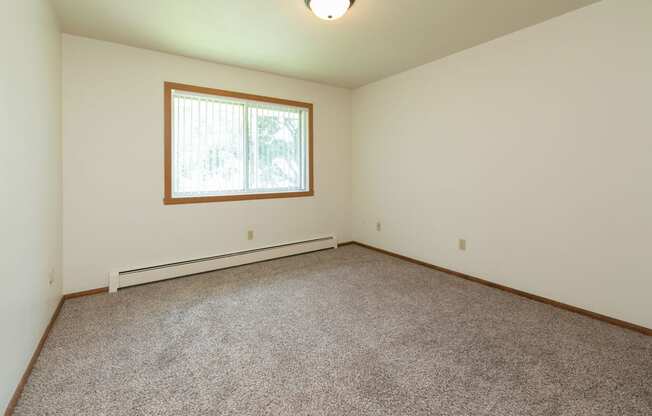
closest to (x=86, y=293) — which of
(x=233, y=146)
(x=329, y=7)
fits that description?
(x=233, y=146)

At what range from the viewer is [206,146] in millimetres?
3713

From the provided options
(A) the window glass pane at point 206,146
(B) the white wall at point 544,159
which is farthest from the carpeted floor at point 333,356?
(A) the window glass pane at point 206,146

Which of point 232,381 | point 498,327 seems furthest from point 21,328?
point 498,327

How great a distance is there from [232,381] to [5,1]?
2.20 meters

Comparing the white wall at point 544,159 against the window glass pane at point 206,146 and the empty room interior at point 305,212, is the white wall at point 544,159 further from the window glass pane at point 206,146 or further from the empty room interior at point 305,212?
the window glass pane at point 206,146

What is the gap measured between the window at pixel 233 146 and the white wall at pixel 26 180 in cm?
109

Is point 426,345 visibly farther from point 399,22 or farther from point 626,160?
point 399,22

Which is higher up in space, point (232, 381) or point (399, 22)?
point (399, 22)

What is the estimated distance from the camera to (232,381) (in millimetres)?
1739

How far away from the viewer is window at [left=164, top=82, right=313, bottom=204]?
352 cm

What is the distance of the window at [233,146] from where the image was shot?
11.5 ft

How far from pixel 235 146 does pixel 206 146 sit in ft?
1.17

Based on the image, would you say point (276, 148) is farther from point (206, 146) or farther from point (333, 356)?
point (333, 356)

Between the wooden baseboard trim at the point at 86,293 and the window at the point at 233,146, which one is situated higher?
the window at the point at 233,146
